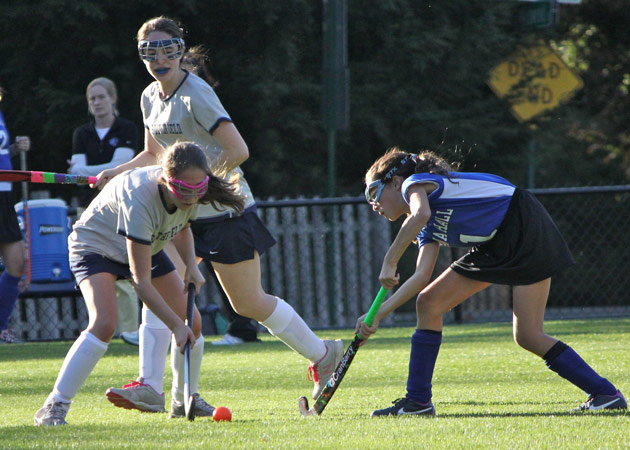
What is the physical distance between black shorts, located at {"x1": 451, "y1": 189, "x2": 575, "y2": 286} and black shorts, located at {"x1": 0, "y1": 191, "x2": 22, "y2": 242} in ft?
14.9

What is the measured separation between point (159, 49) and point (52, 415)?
6.39 ft

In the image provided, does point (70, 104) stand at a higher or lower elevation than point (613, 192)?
higher

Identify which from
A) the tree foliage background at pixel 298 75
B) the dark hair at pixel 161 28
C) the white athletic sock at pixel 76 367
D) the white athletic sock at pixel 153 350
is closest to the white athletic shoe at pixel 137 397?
the white athletic sock at pixel 153 350

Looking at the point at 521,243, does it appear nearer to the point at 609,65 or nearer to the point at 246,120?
the point at 246,120

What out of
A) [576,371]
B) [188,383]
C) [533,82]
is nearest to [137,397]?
[188,383]

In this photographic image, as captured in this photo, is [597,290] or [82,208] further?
[597,290]

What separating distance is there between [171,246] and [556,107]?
33.0 feet

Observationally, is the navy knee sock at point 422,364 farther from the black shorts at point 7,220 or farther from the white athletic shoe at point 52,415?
the black shorts at point 7,220

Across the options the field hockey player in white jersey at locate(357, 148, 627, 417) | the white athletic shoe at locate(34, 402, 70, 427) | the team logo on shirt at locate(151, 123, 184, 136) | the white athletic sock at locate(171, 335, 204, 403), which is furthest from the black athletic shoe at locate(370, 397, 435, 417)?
the team logo on shirt at locate(151, 123, 184, 136)

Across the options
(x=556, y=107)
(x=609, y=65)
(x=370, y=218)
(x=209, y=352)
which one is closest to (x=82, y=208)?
(x=209, y=352)

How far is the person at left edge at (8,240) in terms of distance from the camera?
8273 mm

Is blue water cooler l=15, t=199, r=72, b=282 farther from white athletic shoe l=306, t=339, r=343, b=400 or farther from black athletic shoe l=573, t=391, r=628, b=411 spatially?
black athletic shoe l=573, t=391, r=628, b=411

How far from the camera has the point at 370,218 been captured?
440 inches

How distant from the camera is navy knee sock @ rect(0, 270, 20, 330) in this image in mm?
8516
